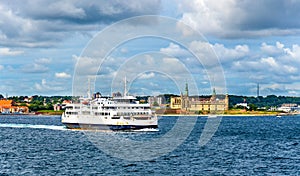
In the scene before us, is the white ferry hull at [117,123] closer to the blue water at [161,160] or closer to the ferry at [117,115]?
the ferry at [117,115]

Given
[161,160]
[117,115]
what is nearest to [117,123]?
[117,115]

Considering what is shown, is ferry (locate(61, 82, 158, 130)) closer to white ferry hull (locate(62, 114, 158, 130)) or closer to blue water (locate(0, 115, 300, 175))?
white ferry hull (locate(62, 114, 158, 130))

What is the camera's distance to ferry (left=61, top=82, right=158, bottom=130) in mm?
112812

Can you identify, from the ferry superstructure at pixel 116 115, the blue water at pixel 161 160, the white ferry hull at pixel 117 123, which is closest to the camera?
the blue water at pixel 161 160

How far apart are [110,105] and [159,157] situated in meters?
49.7

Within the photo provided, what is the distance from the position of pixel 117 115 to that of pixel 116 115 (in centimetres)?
21

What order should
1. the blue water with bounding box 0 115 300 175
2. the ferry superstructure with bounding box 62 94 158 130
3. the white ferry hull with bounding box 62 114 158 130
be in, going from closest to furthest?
the blue water with bounding box 0 115 300 175 < the white ferry hull with bounding box 62 114 158 130 < the ferry superstructure with bounding box 62 94 158 130

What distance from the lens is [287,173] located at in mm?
55875

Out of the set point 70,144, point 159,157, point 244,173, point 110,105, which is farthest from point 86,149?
point 110,105

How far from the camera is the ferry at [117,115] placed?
370 feet

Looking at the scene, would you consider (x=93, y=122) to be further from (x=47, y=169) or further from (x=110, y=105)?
(x=47, y=169)

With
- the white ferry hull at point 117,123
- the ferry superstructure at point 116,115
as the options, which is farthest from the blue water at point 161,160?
the ferry superstructure at point 116,115

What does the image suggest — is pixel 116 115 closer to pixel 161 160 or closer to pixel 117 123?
pixel 117 123

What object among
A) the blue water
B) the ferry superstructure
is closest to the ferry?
the ferry superstructure
